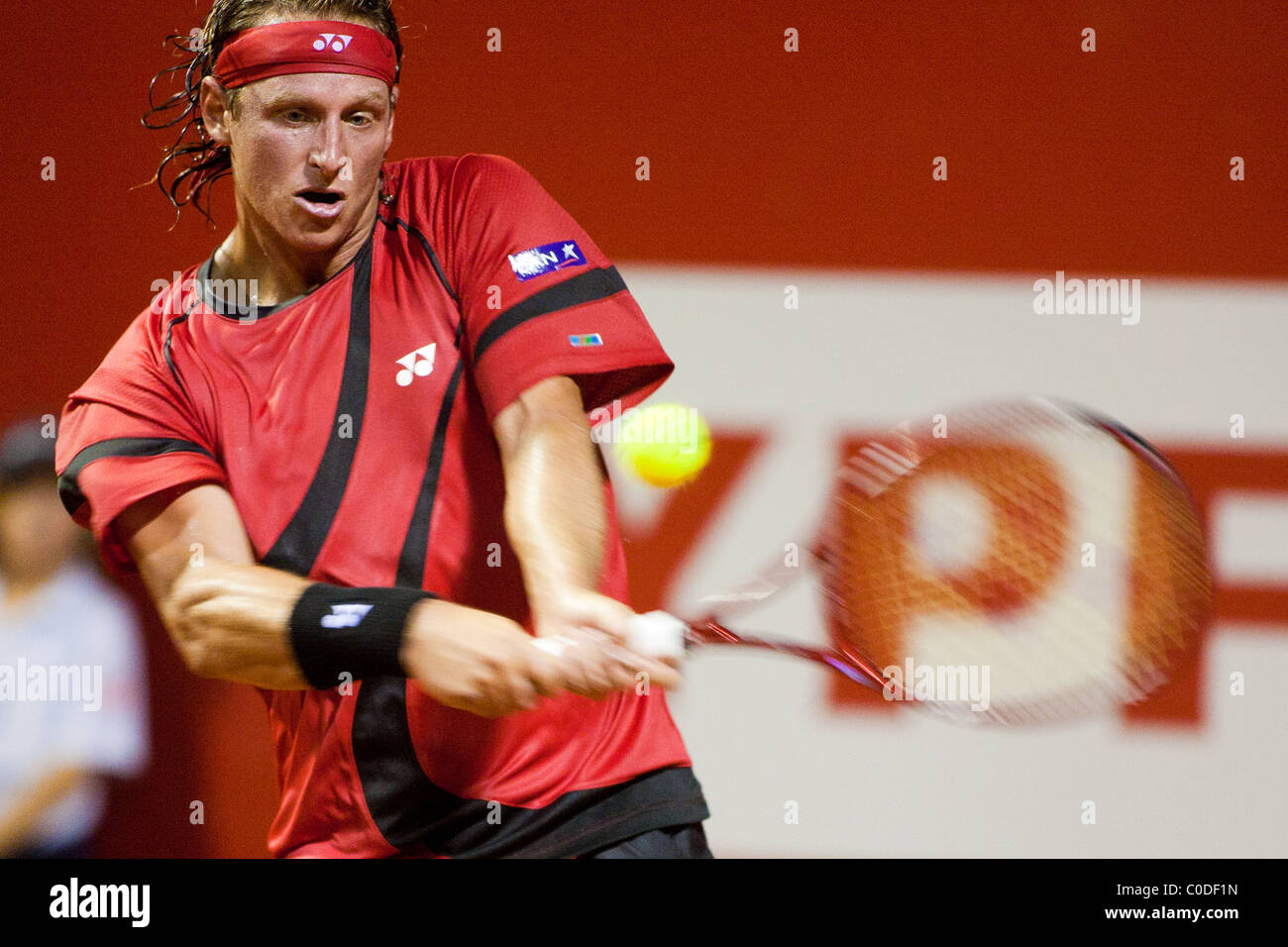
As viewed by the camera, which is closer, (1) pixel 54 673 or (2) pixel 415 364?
(2) pixel 415 364

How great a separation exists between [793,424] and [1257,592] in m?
1.14

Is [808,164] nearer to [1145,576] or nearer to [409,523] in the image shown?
[1145,576]

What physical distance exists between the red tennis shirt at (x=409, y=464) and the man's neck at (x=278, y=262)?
0.03 meters

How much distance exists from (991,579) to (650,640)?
1.83 feet

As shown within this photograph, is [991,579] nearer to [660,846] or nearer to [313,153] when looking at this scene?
[660,846]

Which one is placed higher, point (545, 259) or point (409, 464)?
point (545, 259)

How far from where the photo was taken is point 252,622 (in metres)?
1.49

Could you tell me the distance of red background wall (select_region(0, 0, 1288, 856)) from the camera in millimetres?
2887

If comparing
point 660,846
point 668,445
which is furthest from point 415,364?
point 668,445

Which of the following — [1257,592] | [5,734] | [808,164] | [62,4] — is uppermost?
[62,4]

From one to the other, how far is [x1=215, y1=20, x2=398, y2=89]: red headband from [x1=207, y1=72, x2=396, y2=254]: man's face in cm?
1

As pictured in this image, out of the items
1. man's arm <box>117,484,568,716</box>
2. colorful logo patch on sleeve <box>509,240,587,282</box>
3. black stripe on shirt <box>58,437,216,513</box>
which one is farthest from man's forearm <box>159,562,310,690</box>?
colorful logo patch on sleeve <box>509,240,587,282</box>
